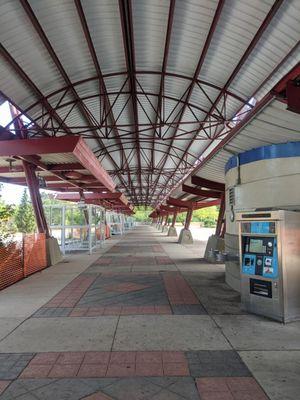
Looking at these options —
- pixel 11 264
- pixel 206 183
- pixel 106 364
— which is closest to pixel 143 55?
pixel 206 183

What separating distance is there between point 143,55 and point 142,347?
957 centimetres

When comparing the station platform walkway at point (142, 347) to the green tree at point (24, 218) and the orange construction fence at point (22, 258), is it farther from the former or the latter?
the green tree at point (24, 218)

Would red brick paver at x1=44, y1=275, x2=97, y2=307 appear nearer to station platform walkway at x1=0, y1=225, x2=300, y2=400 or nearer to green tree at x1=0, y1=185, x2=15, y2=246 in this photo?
station platform walkway at x1=0, y1=225, x2=300, y2=400

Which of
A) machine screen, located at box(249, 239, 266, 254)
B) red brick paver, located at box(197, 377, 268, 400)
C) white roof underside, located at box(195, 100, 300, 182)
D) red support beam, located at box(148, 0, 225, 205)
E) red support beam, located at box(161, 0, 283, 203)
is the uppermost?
red support beam, located at box(148, 0, 225, 205)

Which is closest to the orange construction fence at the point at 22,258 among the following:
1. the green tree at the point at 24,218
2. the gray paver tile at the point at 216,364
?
the gray paver tile at the point at 216,364

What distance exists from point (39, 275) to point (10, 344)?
6163mm

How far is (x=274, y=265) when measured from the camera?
5449mm

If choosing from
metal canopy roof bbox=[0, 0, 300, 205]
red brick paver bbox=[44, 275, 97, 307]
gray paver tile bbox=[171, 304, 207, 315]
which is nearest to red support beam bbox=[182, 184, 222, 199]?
metal canopy roof bbox=[0, 0, 300, 205]

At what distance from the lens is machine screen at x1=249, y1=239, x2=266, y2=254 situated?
5685mm

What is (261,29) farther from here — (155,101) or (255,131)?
(155,101)

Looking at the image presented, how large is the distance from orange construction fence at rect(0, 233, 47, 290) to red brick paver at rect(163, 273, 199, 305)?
3.95 meters

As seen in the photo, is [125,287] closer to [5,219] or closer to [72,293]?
[72,293]

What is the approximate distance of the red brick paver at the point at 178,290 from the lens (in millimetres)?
6941

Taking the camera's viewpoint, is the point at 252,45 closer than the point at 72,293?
No
